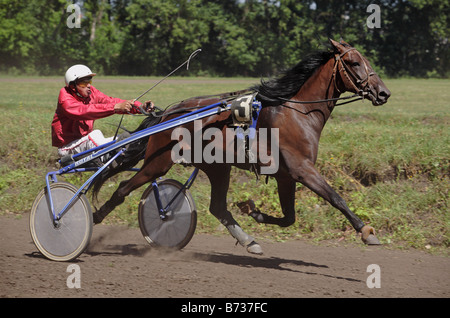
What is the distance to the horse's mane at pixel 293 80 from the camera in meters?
6.18

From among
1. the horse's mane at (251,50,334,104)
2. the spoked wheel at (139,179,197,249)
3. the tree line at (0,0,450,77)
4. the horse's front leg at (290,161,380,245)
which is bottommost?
the spoked wheel at (139,179,197,249)

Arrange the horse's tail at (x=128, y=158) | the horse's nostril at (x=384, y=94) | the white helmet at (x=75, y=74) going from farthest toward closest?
the horse's tail at (x=128, y=158)
the white helmet at (x=75, y=74)
the horse's nostril at (x=384, y=94)

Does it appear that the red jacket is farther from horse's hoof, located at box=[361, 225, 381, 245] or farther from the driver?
horse's hoof, located at box=[361, 225, 381, 245]

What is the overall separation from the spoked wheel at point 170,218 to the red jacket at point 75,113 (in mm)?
Result: 992

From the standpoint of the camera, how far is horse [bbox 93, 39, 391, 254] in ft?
19.2

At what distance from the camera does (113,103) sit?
20.4 ft

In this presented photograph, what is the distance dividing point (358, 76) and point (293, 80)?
26.0 inches

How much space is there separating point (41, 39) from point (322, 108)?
27.6 m

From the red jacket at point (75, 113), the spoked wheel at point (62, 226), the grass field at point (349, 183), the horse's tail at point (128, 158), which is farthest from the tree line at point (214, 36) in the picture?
the spoked wheel at point (62, 226)

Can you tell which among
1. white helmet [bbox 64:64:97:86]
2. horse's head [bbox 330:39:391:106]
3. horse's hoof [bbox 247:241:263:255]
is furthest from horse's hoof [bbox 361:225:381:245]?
white helmet [bbox 64:64:97:86]

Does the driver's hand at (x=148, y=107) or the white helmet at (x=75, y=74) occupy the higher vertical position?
the white helmet at (x=75, y=74)

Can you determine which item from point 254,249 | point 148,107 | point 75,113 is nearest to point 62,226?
point 75,113

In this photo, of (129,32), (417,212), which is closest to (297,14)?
(129,32)

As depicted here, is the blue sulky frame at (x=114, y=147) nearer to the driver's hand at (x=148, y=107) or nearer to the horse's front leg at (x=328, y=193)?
the driver's hand at (x=148, y=107)
